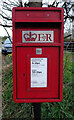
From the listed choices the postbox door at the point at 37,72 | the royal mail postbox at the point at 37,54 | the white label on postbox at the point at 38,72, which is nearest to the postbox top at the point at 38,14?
the royal mail postbox at the point at 37,54

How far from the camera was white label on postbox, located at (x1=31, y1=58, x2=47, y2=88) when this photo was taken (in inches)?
Result: 65.4

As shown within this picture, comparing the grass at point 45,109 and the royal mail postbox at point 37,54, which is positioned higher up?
the royal mail postbox at point 37,54

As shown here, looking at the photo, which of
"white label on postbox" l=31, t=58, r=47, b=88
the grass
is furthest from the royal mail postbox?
the grass

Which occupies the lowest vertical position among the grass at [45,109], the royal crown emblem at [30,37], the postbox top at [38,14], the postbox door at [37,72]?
the grass at [45,109]

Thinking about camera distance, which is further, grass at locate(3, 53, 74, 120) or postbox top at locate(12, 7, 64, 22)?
grass at locate(3, 53, 74, 120)

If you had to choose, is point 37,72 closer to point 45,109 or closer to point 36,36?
point 36,36

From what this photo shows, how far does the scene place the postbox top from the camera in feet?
5.30

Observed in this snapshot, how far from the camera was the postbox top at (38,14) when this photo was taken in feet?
5.30

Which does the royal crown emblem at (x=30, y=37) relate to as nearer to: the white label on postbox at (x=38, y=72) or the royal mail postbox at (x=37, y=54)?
the royal mail postbox at (x=37, y=54)

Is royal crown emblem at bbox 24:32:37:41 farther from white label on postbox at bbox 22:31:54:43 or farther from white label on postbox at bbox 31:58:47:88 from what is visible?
white label on postbox at bbox 31:58:47:88

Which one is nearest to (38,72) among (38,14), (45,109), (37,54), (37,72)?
(37,72)

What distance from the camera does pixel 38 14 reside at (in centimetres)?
163

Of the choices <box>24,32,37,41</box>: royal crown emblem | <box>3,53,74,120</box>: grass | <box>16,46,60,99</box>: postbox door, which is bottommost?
<box>3,53,74,120</box>: grass

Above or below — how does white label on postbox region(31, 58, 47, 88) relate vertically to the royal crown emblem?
below
